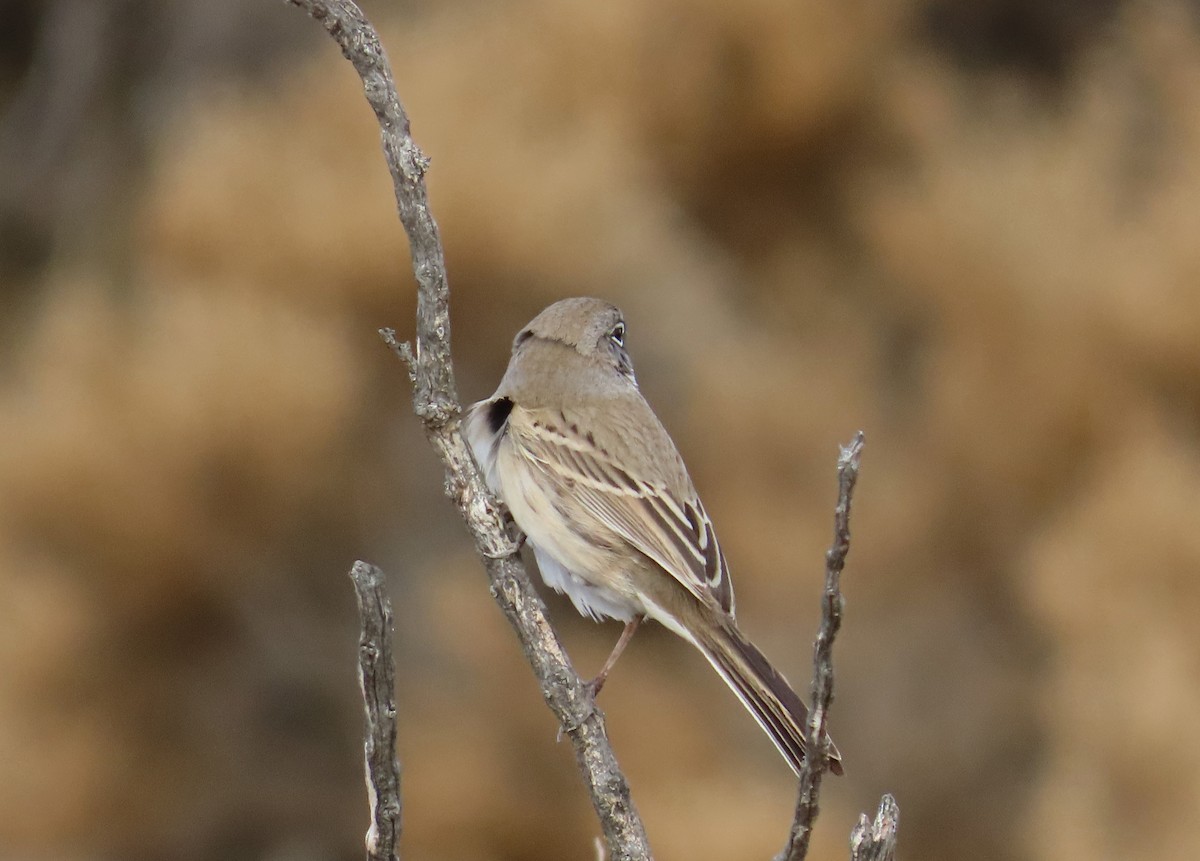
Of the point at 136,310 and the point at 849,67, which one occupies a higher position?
the point at 849,67

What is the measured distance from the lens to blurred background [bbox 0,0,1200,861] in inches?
207

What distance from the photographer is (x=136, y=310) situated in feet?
17.9

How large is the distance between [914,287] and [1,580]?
170 inches

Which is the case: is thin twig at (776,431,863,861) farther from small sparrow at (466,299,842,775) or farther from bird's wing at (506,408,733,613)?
bird's wing at (506,408,733,613)

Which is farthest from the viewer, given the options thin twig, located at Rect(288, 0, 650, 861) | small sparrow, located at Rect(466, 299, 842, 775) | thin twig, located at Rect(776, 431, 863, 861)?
small sparrow, located at Rect(466, 299, 842, 775)

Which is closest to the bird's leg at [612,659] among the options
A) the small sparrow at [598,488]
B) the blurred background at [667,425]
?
the small sparrow at [598,488]

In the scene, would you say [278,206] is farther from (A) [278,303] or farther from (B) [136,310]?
(B) [136,310]

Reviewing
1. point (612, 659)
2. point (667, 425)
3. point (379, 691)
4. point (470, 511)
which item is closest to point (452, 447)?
point (470, 511)

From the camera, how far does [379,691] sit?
151 centimetres

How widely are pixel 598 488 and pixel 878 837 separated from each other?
1327 millimetres

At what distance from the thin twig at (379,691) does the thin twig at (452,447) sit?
1.02 ft

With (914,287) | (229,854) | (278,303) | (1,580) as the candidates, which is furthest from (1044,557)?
(1,580)

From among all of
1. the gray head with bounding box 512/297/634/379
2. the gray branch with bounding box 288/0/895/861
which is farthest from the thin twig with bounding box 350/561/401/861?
the gray head with bounding box 512/297/634/379

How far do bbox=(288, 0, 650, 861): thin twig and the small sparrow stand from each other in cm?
62
